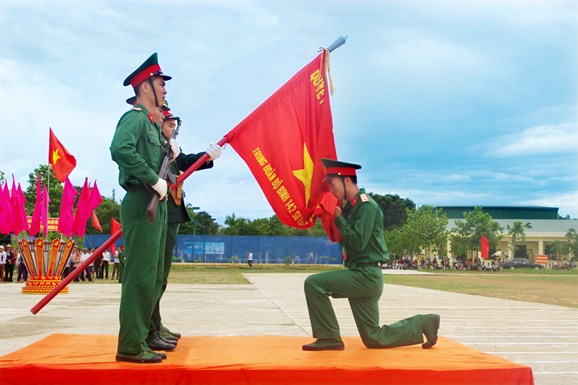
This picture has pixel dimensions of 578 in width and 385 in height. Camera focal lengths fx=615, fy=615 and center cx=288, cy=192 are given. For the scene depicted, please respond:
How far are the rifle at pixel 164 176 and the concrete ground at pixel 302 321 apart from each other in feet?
9.76

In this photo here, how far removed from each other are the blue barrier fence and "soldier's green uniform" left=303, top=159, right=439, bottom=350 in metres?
39.4

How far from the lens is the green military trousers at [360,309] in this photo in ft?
17.2

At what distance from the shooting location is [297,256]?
46188 mm

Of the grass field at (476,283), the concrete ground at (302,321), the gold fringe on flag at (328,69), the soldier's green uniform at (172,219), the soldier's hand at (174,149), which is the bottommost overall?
the grass field at (476,283)

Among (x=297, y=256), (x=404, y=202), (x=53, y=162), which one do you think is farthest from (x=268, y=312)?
(x=404, y=202)

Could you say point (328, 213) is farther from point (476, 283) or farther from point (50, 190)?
point (50, 190)

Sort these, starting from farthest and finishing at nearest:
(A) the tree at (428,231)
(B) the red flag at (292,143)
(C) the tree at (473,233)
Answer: (A) the tree at (428,231)
(C) the tree at (473,233)
(B) the red flag at (292,143)

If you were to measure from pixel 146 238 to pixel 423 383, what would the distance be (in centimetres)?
226

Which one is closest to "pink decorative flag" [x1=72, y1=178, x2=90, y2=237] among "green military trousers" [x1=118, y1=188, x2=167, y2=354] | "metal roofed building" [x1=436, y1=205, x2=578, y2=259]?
"green military trousers" [x1=118, y1=188, x2=167, y2=354]

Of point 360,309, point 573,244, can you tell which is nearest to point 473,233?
point 573,244

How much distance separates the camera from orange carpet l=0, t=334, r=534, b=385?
13.6 feet

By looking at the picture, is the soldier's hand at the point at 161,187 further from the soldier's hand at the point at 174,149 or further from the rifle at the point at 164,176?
the soldier's hand at the point at 174,149

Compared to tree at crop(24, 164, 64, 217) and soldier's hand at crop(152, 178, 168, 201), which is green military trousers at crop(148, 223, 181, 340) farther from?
tree at crop(24, 164, 64, 217)

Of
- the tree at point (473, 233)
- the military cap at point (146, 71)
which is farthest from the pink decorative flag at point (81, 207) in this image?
the tree at point (473, 233)
